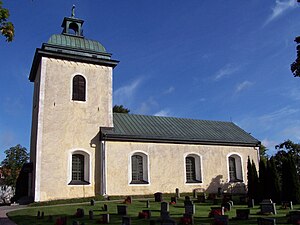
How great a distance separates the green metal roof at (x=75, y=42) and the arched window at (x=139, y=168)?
878cm

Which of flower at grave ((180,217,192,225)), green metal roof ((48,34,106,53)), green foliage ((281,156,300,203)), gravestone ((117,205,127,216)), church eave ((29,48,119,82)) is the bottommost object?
flower at grave ((180,217,192,225))

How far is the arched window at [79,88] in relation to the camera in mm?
23609

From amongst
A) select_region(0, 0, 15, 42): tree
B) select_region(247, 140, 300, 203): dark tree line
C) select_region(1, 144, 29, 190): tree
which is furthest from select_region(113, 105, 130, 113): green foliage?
select_region(0, 0, 15, 42): tree

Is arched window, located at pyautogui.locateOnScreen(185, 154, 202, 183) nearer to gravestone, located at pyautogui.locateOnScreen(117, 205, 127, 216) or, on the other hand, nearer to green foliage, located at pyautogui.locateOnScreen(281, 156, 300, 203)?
green foliage, located at pyautogui.locateOnScreen(281, 156, 300, 203)

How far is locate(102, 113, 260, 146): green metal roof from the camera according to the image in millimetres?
24344

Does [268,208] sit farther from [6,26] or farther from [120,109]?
[120,109]

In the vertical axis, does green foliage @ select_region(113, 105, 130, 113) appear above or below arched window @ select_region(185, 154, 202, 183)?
above

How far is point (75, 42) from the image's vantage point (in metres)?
24.6

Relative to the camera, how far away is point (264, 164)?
21.2m

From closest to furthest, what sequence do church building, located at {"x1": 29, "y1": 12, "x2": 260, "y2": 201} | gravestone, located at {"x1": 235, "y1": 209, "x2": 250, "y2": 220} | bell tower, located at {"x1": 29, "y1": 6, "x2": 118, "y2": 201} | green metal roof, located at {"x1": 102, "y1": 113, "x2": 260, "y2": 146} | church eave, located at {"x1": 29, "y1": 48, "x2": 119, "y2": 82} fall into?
1. gravestone, located at {"x1": 235, "y1": 209, "x2": 250, "y2": 220}
2. bell tower, located at {"x1": 29, "y1": 6, "x2": 118, "y2": 201}
3. church building, located at {"x1": 29, "y1": 12, "x2": 260, "y2": 201}
4. church eave, located at {"x1": 29, "y1": 48, "x2": 119, "y2": 82}
5. green metal roof, located at {"x1": 102, "y1": 113, "x2": 260, "y2": 146}

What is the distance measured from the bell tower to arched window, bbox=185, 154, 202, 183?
285 inches

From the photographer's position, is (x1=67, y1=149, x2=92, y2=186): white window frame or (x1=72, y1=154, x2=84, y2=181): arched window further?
(x1=72, y1=154, x2=84, y2=181): arched window

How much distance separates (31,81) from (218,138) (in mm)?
16809

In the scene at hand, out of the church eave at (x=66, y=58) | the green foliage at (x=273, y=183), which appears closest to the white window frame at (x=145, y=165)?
the church eave at (x=66, y=58)
